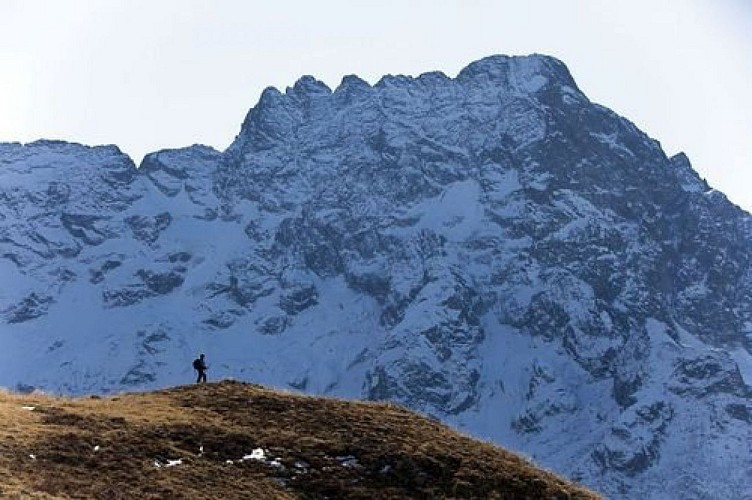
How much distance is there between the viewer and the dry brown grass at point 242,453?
28.6 meters

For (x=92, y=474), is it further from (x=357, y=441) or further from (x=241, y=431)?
(x=357, y=441)

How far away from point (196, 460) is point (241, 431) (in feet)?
10.3

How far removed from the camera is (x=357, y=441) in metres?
34.0

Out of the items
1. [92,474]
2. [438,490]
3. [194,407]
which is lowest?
[92,474]

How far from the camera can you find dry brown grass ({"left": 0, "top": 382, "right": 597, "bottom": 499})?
28.6 metres

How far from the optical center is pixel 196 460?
30922 millimetres

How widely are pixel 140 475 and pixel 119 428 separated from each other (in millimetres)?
4195

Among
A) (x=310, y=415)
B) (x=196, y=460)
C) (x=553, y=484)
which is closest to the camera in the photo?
(x=196, y=460)

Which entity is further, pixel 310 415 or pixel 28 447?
pixel 310 415

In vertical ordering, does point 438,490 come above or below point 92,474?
above

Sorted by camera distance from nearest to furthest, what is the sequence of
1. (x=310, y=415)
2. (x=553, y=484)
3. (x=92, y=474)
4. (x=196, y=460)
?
(x=92, y=474) < (x=196, y=460) < (x=553, y=484) < (x=310, y=415)

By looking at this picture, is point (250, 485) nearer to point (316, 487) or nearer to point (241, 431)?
point (316, 487)

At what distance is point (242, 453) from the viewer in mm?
32062

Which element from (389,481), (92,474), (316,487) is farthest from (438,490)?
(92,474)
